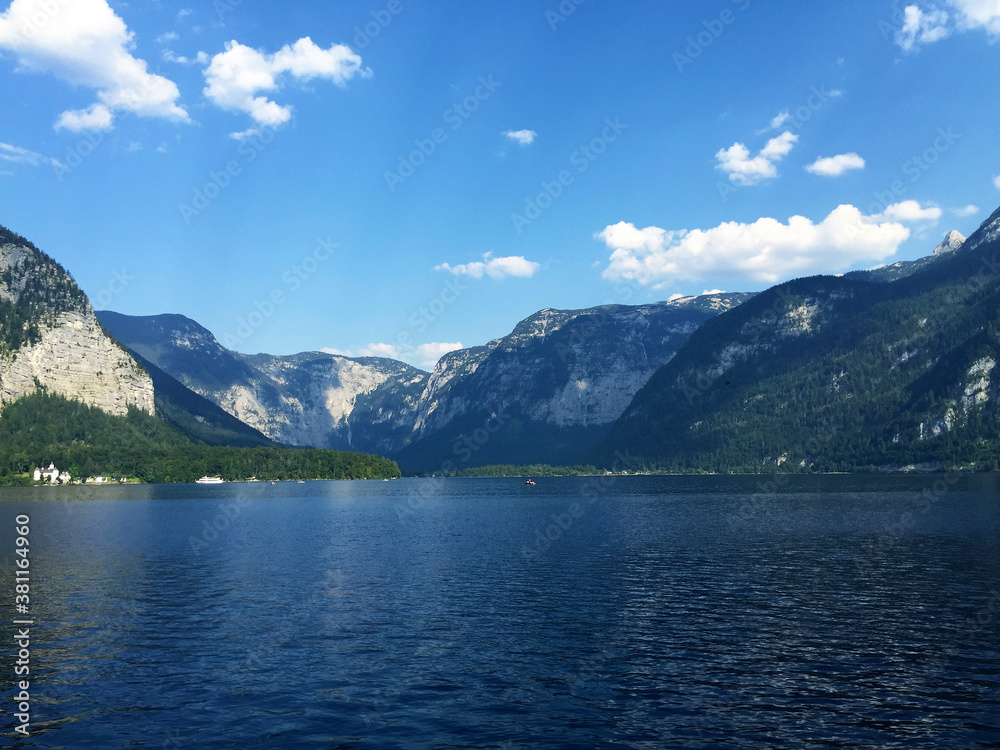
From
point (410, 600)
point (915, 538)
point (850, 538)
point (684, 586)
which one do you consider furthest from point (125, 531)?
point (915, 538)

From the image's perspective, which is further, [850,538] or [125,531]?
[125,531]

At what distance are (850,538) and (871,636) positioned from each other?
58021 mm

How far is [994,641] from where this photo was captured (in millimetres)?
44094

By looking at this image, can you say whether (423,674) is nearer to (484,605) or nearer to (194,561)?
(484,605)

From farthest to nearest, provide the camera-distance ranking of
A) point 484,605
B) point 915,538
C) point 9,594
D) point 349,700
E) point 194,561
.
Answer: point 915,538, point 194,561, point 9,594, point 484,605, point 349,700

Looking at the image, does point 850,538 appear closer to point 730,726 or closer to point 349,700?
point 730,726

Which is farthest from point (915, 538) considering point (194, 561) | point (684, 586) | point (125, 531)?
point (125, 531)

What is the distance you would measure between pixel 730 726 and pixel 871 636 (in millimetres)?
20414

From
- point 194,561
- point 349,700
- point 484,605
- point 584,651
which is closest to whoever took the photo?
point 349,700

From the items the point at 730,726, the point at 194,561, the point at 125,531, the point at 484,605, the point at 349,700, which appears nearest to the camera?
the point at 730,726

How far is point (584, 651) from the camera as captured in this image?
145 feet

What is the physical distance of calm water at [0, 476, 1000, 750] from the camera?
31.5 meters

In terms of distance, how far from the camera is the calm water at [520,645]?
31516 mm

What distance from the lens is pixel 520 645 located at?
45469 millimetres
